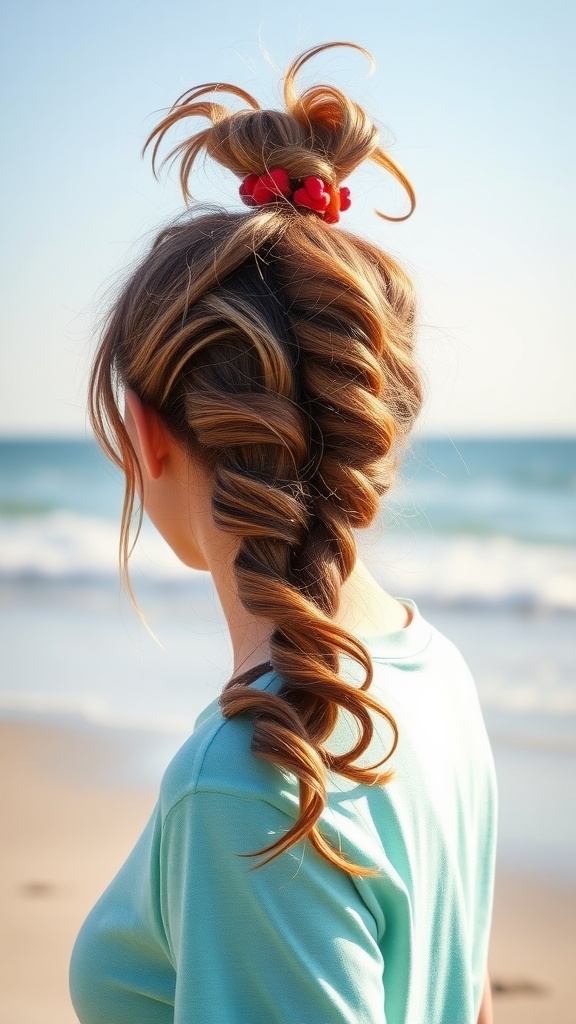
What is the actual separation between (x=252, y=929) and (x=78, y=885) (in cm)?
288

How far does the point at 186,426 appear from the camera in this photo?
123 cm

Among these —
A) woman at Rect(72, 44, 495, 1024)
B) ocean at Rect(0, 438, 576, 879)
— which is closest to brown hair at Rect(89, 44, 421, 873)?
woman at Rect(72, 44, 495, 1024)

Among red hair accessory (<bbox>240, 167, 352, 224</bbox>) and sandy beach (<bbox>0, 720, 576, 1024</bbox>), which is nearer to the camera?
red hair accessory (<bbox>240, 167, 352, 224</bbox>)

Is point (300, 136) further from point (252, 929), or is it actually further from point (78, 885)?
point (78, 885)

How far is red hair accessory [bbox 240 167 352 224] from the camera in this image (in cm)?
132

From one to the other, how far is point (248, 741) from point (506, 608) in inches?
333

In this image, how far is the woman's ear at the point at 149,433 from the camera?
127cm

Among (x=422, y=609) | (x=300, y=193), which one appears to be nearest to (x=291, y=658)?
(x=300, y=193)

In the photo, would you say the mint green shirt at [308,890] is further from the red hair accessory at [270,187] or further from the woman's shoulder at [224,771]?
the red hair accessory at [270,187]

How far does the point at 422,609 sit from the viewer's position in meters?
9.05

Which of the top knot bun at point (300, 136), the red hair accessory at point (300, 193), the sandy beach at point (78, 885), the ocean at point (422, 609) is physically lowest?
the sandy beach at point (78, 885)

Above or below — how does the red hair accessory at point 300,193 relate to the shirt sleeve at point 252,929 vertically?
above

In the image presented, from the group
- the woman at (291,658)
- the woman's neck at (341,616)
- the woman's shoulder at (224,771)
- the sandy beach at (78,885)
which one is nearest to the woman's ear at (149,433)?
the woman at (291,658)

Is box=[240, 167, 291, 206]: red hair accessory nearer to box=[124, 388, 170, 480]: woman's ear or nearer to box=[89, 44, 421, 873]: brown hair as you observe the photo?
box=[89, 44, 421, 873]: brown hair
